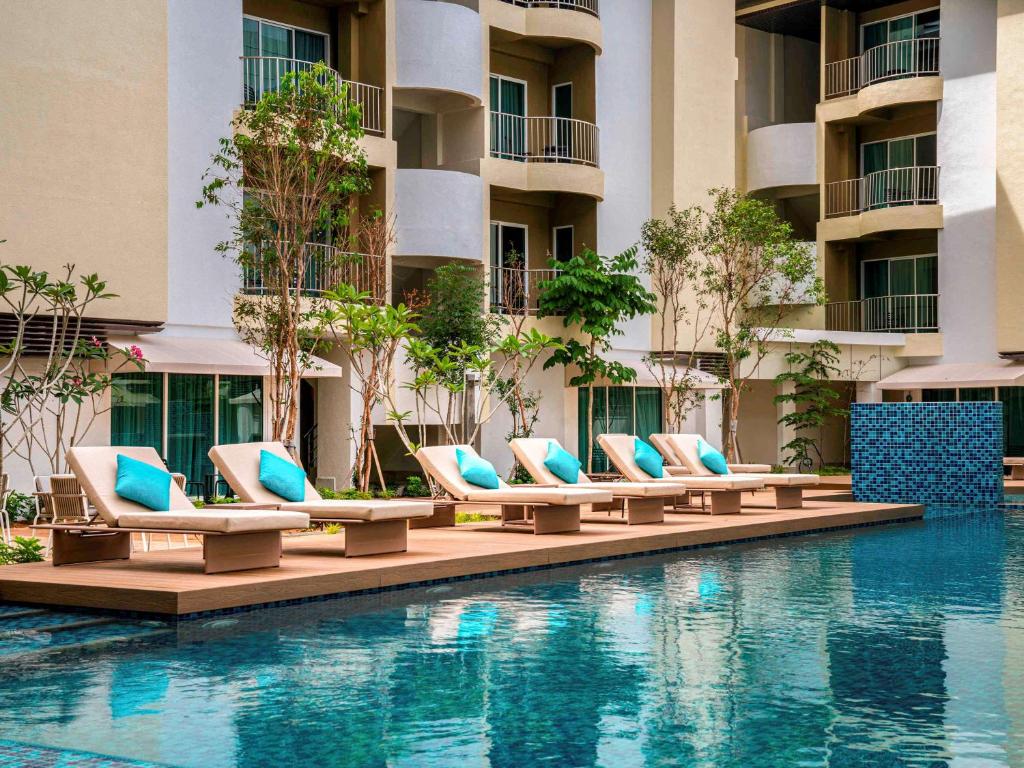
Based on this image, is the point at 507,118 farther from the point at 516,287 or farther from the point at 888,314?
the point at 888,314

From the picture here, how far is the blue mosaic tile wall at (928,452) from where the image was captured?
21.2m

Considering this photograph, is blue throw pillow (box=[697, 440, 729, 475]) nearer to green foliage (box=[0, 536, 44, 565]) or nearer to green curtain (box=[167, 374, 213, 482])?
green curtain (box=[167, 374, 213, 482])

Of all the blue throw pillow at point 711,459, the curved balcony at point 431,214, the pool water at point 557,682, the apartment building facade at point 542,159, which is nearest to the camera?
the pool water at point 557,682

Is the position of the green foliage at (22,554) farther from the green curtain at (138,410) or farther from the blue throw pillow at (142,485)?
the green curtain at (138,410)

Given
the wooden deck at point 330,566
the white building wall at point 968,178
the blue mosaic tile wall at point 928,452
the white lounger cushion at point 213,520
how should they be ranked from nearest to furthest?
the wooden deck at point 330,566
the white lounger cushion at point 213,520
the blue mosaic tile wall at point 928,452
the white building wall at point 968,178

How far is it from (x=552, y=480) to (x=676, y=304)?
12.8 m

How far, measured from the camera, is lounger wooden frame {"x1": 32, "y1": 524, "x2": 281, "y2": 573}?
1001 centimetres

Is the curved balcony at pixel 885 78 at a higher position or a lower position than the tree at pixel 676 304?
higher

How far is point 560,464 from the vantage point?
1544cm

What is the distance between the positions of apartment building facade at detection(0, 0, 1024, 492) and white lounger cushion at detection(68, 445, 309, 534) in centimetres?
783

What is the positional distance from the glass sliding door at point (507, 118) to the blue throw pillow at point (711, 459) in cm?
982

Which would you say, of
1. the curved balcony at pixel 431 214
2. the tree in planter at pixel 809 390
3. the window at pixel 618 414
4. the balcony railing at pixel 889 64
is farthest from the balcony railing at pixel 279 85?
the balcony railing at pixel 889 64

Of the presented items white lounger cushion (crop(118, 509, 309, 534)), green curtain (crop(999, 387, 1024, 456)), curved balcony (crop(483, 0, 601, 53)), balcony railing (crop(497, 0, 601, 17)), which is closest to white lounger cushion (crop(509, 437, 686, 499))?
white lounger cushion (crop(118, 509, 309, 534))

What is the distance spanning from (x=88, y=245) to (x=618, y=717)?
15.1 metres
